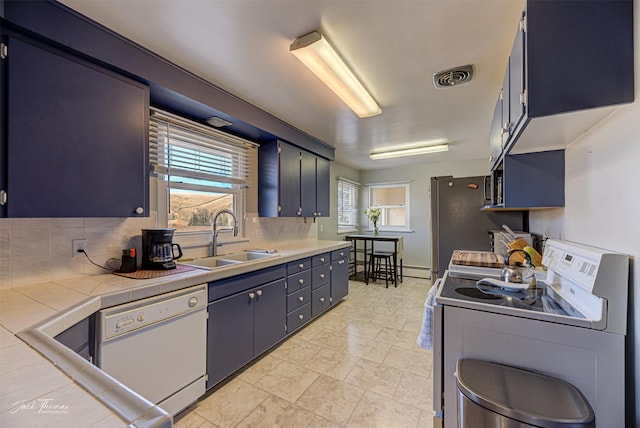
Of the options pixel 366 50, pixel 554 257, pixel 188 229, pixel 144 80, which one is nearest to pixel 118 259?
pixel 188 229

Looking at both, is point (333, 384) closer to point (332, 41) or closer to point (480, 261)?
point (480, 261)

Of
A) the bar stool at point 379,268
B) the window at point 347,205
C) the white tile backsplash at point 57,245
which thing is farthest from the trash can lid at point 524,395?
the window at point 347,205

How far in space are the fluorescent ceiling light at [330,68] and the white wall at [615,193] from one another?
1.33 meters

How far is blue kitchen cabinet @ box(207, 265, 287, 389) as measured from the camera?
1892 mm

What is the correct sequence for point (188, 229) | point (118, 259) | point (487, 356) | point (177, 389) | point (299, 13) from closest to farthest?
point (487, 356)
point (299, 13)
point (177, 389)
point (118, 259)
point (188, 229)

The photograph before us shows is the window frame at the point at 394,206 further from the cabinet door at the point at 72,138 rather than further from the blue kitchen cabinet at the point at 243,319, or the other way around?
the cabinet door at the point at 72,138

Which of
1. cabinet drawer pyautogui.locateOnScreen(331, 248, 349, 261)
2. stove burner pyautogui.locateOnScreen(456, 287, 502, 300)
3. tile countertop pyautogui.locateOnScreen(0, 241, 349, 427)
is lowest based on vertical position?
cabinet drawer pyautogui.locateOnScreen(331, 248, 349, 261)

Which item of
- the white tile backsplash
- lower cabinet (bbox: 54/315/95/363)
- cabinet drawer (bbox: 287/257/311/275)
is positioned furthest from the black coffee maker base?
cabinet drawer (bbox: 287/257/311/275)

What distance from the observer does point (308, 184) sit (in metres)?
3.53

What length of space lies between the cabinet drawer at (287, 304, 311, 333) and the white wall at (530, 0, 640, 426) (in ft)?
7.44

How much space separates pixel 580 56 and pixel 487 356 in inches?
51.0

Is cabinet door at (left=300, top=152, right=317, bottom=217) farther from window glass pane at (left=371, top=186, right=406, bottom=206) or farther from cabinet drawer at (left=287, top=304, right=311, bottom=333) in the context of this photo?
window glass pane at (left=371, top=186, right=406, bottom=206)

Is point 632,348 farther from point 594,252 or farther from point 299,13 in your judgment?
point 299,13

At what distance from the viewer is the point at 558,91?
3.47ft
